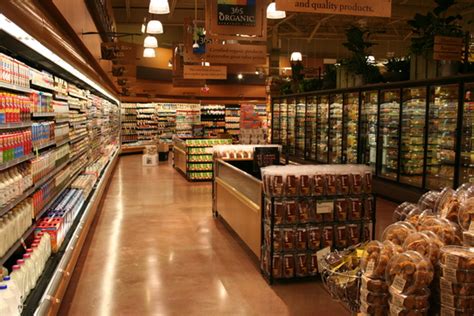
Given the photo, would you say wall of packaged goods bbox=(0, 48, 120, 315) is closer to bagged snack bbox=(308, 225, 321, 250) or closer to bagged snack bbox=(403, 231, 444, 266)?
bagged snack bbox=(403, 231, 444, 266)

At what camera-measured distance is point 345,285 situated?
7.48 ft

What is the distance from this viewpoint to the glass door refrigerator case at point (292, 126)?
15749 millimetres

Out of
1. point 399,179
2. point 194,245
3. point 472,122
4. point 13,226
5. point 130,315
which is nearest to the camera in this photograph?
point 13,226

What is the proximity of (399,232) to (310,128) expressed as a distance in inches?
477

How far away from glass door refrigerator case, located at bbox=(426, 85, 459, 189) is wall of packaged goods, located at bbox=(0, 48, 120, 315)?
6.08 m

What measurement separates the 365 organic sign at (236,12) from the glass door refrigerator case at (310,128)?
7.45 metres

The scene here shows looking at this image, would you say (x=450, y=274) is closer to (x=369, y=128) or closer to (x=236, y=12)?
(x=236, y=12)

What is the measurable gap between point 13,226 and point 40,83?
1.96m

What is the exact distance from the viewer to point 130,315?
4.23 m

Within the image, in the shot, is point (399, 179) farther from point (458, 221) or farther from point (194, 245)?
point (458, 221)

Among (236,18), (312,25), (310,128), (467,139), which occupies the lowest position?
(467,139)

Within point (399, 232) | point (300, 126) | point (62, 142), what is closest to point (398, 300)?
point (399, 232)

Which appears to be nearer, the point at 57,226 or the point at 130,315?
the point at 130,315

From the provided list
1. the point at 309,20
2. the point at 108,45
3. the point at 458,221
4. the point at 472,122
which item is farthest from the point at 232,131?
the point at 458,221
